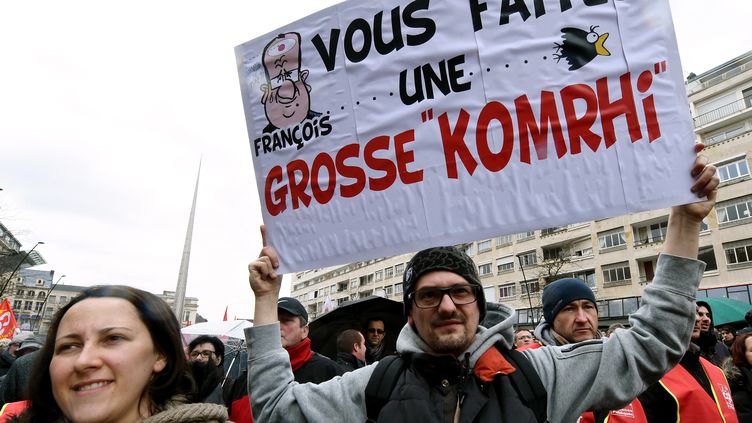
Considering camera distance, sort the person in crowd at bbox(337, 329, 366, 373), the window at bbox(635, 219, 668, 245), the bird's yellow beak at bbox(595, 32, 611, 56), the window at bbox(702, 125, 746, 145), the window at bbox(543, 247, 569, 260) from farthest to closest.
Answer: the window at bbox(543, 247, 569, 260) → the window at bbox(635, 219, 668, 245) → the window at bbox(702, 125, 746, 145) → the person in crowd at bbox(337, 329, 366, 373) → the bird's yellow beak at bbox(595, 32, 611, 56)

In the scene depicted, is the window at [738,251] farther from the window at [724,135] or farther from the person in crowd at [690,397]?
the person in crowd at [690,397]

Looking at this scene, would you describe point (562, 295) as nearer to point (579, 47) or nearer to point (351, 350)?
point (579, 47)

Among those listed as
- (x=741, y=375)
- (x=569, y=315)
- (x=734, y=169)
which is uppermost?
(x=734, y=169)

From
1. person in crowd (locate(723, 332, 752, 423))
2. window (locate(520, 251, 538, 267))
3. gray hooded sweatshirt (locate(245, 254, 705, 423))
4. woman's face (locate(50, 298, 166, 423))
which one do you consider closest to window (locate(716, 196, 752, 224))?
window (locate(520, 251, 538, 267))

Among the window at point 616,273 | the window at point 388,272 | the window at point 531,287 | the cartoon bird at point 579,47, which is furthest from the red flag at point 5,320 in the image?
the window at point 388,272

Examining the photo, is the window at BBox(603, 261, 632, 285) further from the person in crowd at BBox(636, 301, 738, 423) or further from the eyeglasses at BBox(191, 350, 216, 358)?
the eyeglasses at BBox(191, 350, 216, 358)

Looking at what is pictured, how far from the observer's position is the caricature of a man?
2.58 m

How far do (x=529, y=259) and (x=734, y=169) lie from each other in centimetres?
1629

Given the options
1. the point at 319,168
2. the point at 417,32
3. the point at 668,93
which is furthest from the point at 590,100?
the point at 319,168

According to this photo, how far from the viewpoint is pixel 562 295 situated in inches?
124

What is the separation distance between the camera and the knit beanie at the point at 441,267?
1.88 m

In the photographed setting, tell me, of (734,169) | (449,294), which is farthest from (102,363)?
(734,169)

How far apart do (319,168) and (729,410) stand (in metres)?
2.81

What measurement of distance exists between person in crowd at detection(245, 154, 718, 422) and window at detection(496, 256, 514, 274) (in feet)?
140
